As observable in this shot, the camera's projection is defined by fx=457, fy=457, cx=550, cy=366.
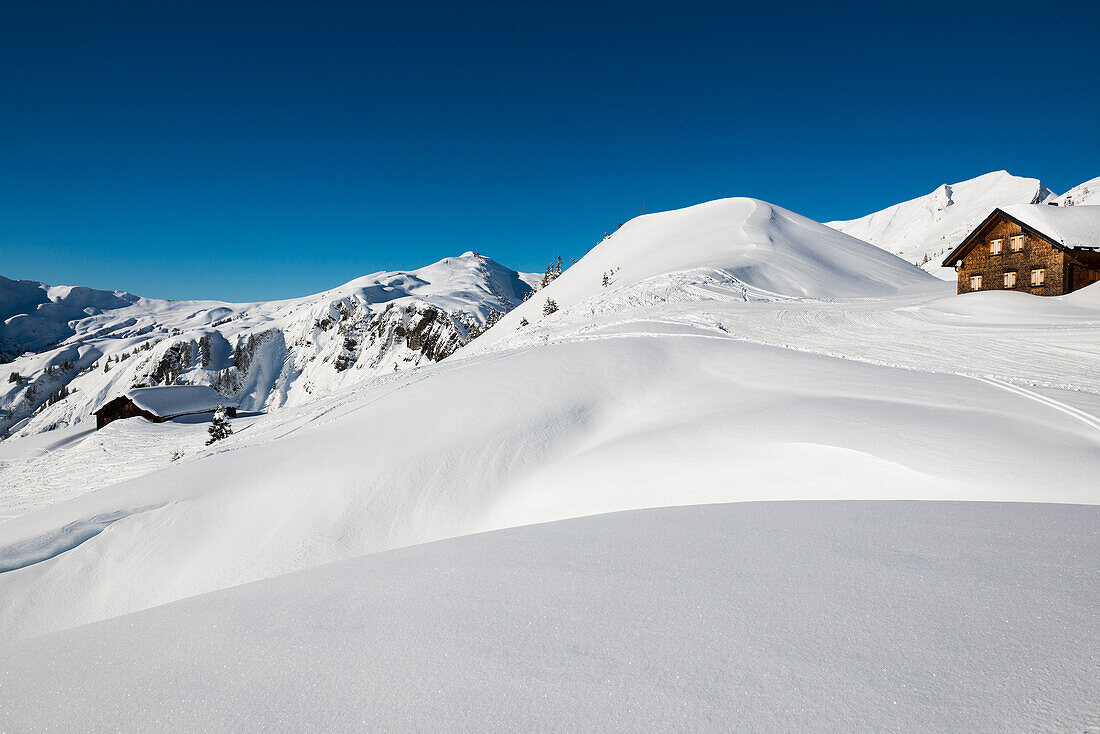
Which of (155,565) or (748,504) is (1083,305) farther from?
(155,565)

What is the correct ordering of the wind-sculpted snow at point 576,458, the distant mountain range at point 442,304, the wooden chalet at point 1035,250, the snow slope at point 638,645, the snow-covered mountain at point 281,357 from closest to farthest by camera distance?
the snow slope at point 638,645, the wind-sculpted snow at point 576,458, the wooden chalet at point 1035,250, the distant mountain range at point 442,304, the snow-covered mountain at point 281,357

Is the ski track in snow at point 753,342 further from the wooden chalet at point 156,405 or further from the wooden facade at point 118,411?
the wooden facade at point 118,411

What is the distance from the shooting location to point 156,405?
34.3 m

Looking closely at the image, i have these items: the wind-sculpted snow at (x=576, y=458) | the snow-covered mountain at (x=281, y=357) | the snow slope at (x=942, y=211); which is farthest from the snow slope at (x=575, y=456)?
the snow slope at (x=942, y=211)

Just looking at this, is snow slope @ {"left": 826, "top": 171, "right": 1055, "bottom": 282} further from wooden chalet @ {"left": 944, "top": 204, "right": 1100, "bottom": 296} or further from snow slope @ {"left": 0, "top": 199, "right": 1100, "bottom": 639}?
snow slope @ {"left": 0, "top": 199, "right": 1100, "bottom": 639}

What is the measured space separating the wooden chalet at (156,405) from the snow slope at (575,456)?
24698 millimetres

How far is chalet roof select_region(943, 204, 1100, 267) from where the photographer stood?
67.1 feet

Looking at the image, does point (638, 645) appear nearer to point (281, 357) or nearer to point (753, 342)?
point (753, 342)

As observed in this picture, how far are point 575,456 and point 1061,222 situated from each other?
93.7 feet

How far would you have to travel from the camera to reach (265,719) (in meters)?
2.01

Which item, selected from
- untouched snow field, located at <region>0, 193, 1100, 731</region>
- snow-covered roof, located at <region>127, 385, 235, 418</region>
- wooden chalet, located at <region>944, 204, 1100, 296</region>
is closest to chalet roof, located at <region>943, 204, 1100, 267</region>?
wooden chalet, located at <region>944, 204, 1100, 296</region>

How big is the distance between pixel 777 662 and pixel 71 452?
28741 mm

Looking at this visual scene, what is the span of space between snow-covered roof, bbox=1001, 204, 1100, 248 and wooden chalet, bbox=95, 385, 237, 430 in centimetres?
5045

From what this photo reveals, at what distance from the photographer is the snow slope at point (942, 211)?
12712cm
